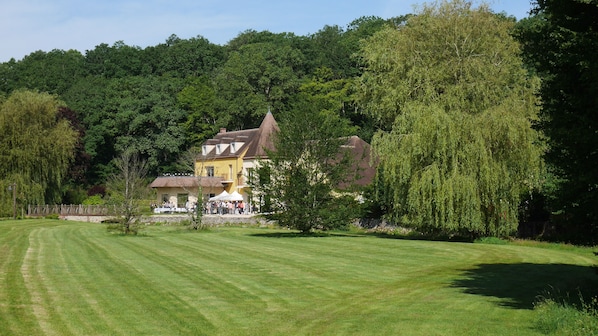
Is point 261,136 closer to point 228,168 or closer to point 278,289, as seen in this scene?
point 228,168

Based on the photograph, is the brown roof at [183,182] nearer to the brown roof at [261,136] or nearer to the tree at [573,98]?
the brown roof at [261,136]

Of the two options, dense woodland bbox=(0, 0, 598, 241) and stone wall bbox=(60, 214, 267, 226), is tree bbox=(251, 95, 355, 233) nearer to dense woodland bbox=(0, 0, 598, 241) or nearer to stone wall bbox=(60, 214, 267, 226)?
dense woodland bbox=(0, 0, 598, 241)

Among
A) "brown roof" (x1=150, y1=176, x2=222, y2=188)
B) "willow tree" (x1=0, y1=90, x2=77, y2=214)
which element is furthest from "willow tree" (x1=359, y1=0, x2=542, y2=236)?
"brown roof" (x1=150, y1=176, x2=222, y2=188)

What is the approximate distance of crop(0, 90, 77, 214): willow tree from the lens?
59094 millimetres

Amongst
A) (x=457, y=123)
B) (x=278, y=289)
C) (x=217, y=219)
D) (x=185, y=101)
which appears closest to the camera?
(x=278, y=289)

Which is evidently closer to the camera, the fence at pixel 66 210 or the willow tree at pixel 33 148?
the willow tree at pixel 33 148

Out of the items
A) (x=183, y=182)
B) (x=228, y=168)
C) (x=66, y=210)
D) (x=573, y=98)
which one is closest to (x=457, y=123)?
(x=573, y=98)

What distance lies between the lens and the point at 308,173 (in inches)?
1442

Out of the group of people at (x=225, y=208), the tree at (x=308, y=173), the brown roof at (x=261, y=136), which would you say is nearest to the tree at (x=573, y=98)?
the tree at (x=308, y=173)

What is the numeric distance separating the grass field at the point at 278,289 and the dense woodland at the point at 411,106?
8.07ft

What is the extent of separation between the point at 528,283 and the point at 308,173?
19975 millimetres

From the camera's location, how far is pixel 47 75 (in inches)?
4109

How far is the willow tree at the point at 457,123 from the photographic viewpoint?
3238cm

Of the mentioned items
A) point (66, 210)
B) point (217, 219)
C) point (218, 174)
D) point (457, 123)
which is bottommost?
point (217, 219)
